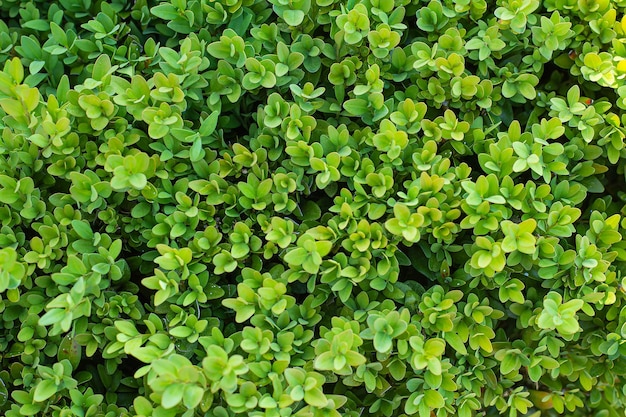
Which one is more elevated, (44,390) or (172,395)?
(172,395)

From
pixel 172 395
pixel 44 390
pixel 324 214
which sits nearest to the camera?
pixel 172 395

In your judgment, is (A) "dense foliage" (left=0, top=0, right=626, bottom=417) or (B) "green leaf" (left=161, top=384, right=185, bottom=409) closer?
(B) "green leaf" (left=161, top=384, right=185, bottom=409)

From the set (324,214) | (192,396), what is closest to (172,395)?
(192,396)

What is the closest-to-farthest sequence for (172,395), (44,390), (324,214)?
(172,395) → (44,390) → (324,214)

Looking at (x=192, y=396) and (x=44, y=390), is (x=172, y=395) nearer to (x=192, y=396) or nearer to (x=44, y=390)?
(x=192, y=396)

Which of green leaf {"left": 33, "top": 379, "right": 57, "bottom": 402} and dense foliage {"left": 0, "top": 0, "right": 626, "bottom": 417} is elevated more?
dense foliage {"left": 0, "top": 0, "right": 626, "bottom": 417}

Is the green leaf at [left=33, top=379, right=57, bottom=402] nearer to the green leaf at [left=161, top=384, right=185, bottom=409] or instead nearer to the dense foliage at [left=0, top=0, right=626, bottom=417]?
the dense foliage at [left=0, top=0, right=626, bottom=417]

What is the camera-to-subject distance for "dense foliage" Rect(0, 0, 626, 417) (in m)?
2.21

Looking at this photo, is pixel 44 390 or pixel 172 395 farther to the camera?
pixel 44 390

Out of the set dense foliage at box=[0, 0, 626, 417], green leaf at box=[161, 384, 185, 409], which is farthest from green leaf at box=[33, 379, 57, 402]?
green leaf at box=[161, 384, 185, 409]

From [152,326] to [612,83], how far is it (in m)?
1.81

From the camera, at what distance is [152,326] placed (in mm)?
2203

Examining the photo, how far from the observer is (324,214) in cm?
243

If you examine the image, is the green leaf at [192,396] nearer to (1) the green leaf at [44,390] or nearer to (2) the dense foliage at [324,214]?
(2) the dense foliage at [324,214]
